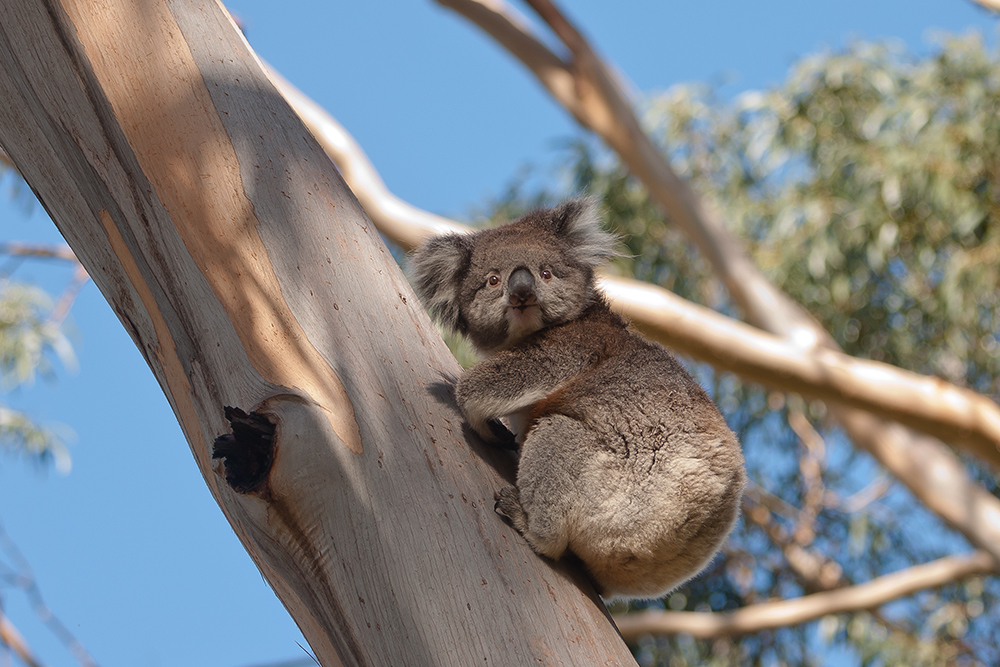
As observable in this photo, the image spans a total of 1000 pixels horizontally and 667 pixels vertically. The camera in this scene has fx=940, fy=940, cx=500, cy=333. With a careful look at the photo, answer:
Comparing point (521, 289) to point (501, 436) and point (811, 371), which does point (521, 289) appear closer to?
point (501, 436)

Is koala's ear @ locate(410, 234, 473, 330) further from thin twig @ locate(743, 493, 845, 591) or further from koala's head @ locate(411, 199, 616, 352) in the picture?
thin twig @ locate(743, 493, 845, 591)

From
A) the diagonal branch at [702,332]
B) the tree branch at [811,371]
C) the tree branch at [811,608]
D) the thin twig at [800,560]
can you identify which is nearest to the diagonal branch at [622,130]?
the diagonal branch at [702,332]

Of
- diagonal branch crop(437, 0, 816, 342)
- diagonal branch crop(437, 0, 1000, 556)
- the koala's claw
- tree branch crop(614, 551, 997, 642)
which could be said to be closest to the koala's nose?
the koala's claw

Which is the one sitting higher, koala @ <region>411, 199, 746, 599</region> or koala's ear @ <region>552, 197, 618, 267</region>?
koala's ear @ <region>552, 197, 618, 267</region>

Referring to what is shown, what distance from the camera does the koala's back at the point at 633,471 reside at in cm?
176

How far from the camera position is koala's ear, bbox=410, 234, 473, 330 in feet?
7.77

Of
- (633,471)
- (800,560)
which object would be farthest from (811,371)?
(800,560)

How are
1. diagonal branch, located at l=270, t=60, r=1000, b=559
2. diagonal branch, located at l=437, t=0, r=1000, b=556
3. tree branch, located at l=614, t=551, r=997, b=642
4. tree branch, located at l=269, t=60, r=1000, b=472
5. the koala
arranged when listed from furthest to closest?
1. tree branch, located at l=614, t=551, r=997, b=642
2. diagonal branch, located at l=437, t=0, r=1000, b=556
3. diagonal branch, located at l=270, t=60, r=1000, b=559
4. tree branch, located at l=269, t=60, r=1000, b=472
5. the koala

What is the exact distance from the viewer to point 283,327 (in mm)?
1596

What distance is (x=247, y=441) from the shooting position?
1.46m

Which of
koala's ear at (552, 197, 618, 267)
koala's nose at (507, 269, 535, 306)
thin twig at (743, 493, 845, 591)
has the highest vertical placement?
koala's ear at (552, 197, 618, 267)

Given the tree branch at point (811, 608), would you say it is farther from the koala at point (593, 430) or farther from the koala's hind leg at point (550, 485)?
the koala's hind leg at point (550, 485)

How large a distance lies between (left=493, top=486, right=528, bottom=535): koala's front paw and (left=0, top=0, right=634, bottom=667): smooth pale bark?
0.06 feet

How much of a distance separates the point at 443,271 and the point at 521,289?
0.30 meters
